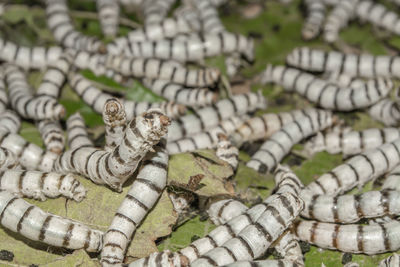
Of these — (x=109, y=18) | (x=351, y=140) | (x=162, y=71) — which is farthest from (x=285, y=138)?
(x=109, y=18)

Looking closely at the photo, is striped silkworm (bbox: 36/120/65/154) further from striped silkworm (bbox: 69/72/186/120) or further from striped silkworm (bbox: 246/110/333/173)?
striped silkworm (bbox: 246/110/333/173)

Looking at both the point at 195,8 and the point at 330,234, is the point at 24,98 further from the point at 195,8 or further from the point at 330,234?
the point at 330,234

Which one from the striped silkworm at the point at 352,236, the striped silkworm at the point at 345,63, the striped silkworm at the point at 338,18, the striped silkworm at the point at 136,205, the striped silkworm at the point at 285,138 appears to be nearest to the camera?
the striped silkworm at the point at 136,205

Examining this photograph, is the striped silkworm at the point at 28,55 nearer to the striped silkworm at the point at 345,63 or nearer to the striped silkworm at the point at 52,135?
the striped silkworm at the point at 52,135

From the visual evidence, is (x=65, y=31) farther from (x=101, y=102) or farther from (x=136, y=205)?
(x=136, y=205)

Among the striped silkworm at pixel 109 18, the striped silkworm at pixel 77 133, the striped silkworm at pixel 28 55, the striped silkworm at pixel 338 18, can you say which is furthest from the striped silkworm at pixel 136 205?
the striped silkworm at pixel 338 18

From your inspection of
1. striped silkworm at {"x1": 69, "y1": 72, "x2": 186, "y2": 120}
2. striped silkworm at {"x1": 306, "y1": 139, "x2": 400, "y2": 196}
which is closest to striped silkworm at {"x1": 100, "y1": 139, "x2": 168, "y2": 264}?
striped silkworm at {"x1": 69, "y1": 72, "x2": 186, "y2": 120}
